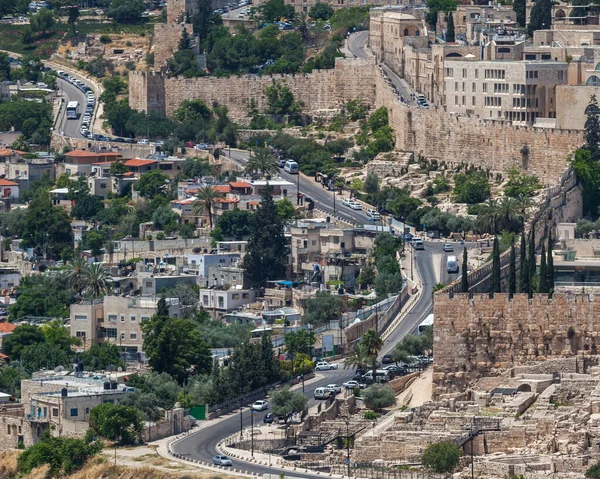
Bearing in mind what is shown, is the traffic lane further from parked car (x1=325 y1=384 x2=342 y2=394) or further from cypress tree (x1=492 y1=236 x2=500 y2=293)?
cypress tree (x1=492 y1=236 x2=500 y2=293)

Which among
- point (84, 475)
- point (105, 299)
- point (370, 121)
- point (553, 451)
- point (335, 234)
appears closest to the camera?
point (553, 451)

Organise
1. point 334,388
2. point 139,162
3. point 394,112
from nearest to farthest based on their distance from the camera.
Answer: point 334,388, point 394,112, point 139,162

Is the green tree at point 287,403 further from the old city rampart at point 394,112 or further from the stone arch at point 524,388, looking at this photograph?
the old city rampart at point 394,112

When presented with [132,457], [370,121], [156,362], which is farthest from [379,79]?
[132,457]

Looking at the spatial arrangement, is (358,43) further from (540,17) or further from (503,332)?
(503,332)

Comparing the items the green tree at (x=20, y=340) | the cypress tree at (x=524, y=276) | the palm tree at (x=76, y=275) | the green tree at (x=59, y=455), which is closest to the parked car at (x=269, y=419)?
the green tree at (x=59, y=455)

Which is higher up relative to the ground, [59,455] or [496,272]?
[496,272]

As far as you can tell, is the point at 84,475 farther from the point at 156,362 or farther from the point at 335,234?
the point at 335,234

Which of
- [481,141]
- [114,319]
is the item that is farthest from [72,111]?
[114,319]
